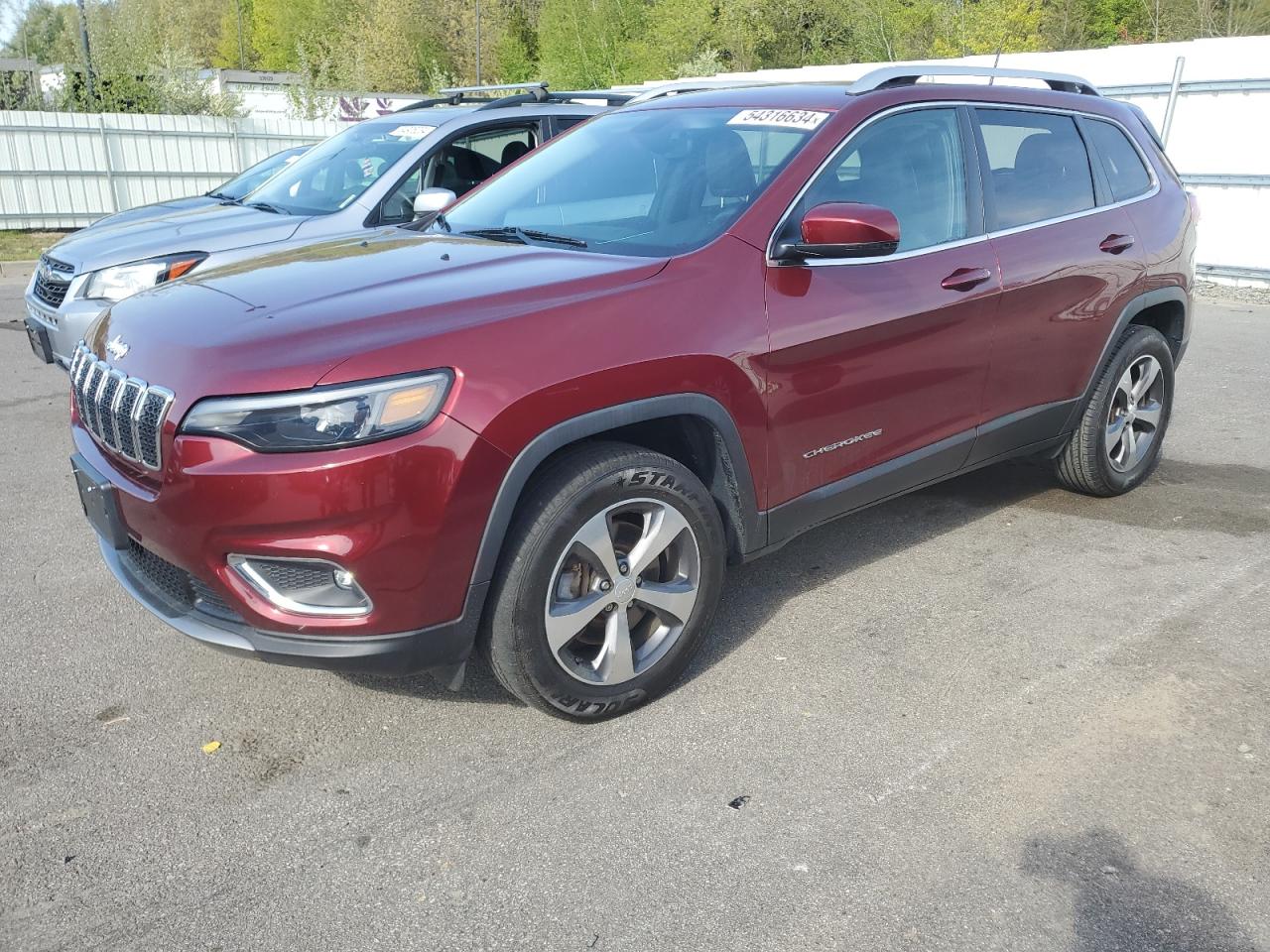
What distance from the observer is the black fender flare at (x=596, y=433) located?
2867 mm

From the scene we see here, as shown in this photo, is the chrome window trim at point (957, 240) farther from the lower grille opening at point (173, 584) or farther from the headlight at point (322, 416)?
the lower grille opening at point (173, 584)

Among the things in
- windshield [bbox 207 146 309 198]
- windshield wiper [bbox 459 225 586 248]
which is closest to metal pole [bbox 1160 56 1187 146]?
windshield [bbox 207 146 309 198]

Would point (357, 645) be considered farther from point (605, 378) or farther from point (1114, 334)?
point (1114, 334)

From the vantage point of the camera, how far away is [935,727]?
3266 mm

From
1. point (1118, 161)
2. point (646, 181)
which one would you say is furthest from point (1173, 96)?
point (646, 181)

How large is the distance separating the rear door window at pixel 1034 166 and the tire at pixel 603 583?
1.91m

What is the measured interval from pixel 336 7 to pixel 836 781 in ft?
279

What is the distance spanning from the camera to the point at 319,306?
3.01 m

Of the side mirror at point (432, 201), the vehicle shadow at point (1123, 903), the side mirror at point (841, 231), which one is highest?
the side mirror at point (432, 201)

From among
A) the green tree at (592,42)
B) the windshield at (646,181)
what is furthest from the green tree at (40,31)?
the windshield at (646,181)

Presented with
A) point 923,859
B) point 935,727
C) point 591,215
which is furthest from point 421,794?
point 591,215

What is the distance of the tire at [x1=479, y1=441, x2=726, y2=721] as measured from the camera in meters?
2.96

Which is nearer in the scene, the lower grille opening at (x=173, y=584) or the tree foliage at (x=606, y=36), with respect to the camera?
the lower grille opening at (x=173, y=584)

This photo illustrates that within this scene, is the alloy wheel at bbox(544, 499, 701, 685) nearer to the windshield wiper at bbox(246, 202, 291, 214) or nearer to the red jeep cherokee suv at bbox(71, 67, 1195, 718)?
the red jeep cherokee suv at bbox(71, 67, 1195, 718)
